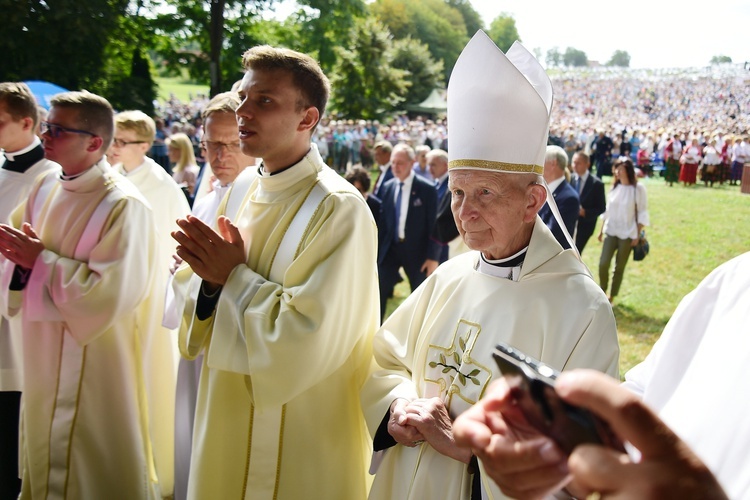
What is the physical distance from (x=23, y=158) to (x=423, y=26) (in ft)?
226

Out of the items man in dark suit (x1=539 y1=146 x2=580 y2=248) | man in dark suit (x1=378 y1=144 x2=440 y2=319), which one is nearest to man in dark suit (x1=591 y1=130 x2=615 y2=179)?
man in dark suit (x1=378 y1=144 x2=440 y2=319)

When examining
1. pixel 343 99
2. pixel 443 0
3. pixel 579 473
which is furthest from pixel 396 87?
pixel 443 0

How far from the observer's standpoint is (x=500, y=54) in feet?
7.23

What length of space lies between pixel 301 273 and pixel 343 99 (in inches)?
1447

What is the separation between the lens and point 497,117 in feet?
7.45

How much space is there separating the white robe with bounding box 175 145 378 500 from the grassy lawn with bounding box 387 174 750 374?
163 inches

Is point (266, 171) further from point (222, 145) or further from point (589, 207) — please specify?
point (589, 207)

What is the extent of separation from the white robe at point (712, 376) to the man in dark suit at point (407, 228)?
5.52 metres

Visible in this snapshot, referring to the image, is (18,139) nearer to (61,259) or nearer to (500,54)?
(61,259)

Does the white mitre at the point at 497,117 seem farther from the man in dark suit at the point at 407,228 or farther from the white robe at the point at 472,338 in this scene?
the man in dark suit at the point at 407,228

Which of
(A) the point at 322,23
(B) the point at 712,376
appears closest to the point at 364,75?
(A) the point at 322,23

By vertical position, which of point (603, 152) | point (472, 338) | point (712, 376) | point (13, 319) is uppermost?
point (603, 152)

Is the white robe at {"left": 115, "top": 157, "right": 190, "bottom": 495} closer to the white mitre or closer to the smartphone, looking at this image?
the white mitre

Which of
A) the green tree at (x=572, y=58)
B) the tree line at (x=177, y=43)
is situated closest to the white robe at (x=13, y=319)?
the tree line at (x=177, y=43)
